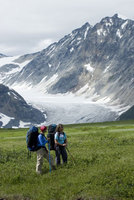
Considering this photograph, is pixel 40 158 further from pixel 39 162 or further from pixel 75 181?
pixel 75 181

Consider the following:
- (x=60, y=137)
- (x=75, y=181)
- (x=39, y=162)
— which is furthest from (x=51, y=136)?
(x=75, y=181)

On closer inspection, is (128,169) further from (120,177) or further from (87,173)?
(87,173)

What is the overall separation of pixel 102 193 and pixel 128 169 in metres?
3.05

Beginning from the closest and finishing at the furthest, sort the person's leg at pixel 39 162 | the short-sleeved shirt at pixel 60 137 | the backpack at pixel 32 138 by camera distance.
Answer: the backpack at pixel 32 138 < the person's leg at pixel 39 162 < the short-sleeved shirt at pixel 60 137

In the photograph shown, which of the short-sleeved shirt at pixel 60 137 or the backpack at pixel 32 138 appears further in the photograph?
the short-sleeved shirt at pixel 60 137

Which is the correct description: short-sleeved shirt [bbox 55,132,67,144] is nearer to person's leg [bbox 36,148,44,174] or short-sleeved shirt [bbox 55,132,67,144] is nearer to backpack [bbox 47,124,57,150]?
backpack [bbox 47,124,57,150]

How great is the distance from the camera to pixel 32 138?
2059 centimetres

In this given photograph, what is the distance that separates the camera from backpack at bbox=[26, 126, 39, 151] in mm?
20484

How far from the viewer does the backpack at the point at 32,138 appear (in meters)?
20.5

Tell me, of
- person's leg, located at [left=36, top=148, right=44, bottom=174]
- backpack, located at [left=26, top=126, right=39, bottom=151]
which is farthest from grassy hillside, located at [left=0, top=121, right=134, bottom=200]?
backpack, located at [left=26, top=126, right=39, bottom=151]

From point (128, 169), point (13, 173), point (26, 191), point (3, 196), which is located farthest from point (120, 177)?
point (13, 173)

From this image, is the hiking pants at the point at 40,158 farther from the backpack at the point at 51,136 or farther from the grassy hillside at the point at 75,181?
the backpack at the point at 51,136

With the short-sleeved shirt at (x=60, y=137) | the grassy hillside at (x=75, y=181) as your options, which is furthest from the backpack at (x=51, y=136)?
the grassy hillside at (x=75, y=181)

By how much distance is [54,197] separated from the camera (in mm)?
15883
